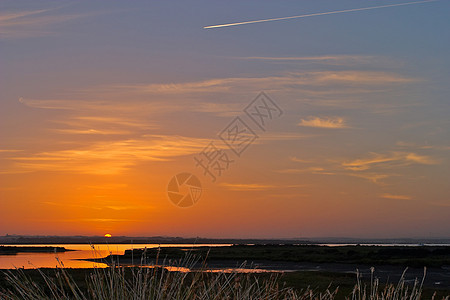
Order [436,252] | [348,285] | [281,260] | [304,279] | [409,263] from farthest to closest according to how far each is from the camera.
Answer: [436,252], [281,260], [409,263], [304,279], [348,285]

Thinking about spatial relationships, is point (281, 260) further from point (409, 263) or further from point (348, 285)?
point (348, 285)

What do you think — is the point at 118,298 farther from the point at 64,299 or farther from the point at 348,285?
the point at 348,285

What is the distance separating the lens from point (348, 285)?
989 inches

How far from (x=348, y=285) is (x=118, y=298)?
69.1ft

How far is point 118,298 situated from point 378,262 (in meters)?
45.1

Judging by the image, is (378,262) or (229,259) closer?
(378,262)

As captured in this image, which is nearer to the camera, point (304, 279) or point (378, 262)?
point (304, 279)

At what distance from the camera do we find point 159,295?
5836mm

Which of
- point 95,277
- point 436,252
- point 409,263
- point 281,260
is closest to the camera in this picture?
point 95,277

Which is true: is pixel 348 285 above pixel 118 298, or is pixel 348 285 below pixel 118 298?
below

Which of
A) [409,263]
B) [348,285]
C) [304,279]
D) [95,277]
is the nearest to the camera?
[95,277]

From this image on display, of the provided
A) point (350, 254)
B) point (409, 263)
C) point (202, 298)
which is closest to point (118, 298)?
point (202, 298)

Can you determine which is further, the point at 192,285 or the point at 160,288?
the point at 160,288

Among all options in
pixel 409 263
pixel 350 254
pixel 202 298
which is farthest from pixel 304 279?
pixel 350 254
